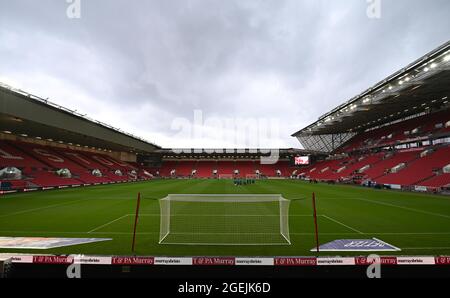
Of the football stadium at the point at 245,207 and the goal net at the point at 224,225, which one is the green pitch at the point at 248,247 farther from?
the goal net at the point at 224,225

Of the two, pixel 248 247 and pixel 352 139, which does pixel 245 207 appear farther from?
pixel 352 139

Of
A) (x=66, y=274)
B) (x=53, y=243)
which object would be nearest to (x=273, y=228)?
(x=66, y=274)

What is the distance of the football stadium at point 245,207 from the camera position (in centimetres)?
547

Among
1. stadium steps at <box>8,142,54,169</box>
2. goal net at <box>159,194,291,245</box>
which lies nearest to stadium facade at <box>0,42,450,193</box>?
stadium steps at <box>8,142,54,169</box>

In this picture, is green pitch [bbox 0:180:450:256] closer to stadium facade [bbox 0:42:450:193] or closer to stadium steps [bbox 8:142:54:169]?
stadium facade [bbox 0:42:450:193]

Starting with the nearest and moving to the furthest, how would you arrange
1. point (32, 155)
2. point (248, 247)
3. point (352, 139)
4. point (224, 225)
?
point (248, 247)
point (224, 225)
point (32, 155)
point (352, 139)

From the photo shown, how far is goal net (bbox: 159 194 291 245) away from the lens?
28.1 ft

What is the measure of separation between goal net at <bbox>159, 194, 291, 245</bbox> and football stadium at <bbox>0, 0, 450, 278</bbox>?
73 mm

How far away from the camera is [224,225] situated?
10953 millimetres

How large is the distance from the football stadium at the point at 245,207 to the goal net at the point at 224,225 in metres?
0.07

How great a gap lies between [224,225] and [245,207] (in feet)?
17.7

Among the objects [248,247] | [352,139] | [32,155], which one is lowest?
[248,247]

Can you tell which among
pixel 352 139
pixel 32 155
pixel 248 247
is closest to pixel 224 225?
pixel 248 247

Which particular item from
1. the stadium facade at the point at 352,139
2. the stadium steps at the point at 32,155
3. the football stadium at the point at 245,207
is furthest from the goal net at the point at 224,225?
the stadium steps at the point at 32,155
